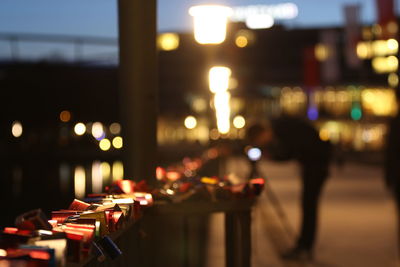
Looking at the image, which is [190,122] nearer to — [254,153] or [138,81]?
[254,153]

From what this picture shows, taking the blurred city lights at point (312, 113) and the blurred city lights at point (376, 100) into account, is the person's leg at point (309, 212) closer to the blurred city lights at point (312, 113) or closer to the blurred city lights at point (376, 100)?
the blurred city lights at point (312, 113)

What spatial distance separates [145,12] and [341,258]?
16.6ft

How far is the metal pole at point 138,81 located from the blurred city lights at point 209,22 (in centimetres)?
494

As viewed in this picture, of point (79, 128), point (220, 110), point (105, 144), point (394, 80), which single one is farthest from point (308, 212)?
point (79, 128)

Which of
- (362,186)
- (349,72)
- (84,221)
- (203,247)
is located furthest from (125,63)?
(349,72)

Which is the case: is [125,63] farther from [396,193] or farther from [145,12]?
[396,193]

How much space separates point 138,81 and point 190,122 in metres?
102

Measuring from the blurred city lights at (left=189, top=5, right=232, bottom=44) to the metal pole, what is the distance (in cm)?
494

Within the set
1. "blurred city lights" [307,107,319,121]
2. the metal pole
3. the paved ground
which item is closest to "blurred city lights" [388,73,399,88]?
the paved ground

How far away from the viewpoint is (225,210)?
6305mm

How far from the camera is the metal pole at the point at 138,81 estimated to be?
696 centimetres

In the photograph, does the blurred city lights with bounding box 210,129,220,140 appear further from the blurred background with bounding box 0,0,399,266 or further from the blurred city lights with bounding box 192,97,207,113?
the blurred city lights with bounding box 192,97,207,113

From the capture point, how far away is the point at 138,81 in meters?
7.02

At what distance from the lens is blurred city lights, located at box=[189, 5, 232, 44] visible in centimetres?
1198
